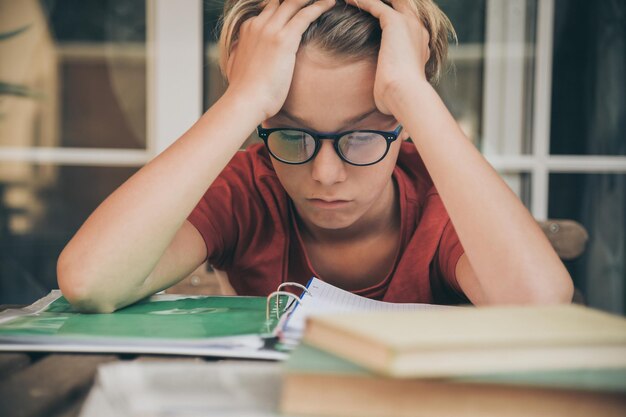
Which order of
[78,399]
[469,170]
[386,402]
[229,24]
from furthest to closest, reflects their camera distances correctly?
1. [229,24]
2. [469,170]
3. [78,399]
4. [386,402]

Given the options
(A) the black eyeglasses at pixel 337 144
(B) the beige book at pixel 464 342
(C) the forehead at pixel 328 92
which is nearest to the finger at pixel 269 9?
(C) the forehead at pixel 328 92

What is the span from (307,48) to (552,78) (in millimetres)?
1789

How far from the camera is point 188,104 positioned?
2.61 m

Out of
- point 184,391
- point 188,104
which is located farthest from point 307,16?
point 188,104

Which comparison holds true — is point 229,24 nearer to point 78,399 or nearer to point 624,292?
point 78,399

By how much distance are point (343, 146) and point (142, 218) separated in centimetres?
35

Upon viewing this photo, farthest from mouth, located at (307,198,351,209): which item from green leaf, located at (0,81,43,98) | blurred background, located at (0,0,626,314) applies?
green leaf, located at (0,81,43,98)

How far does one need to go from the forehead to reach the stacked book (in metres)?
0.66

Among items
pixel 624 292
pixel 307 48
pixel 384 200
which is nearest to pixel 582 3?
pixel 624 292

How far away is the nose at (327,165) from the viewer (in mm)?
1082

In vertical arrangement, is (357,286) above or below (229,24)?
below

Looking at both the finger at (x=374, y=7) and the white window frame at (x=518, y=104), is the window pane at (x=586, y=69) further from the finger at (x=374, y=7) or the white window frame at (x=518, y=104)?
the finger at (x=374, y=7)

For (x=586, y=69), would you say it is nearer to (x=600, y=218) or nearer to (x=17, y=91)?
(x=600, y=218)

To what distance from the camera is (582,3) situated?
8.55 ft
